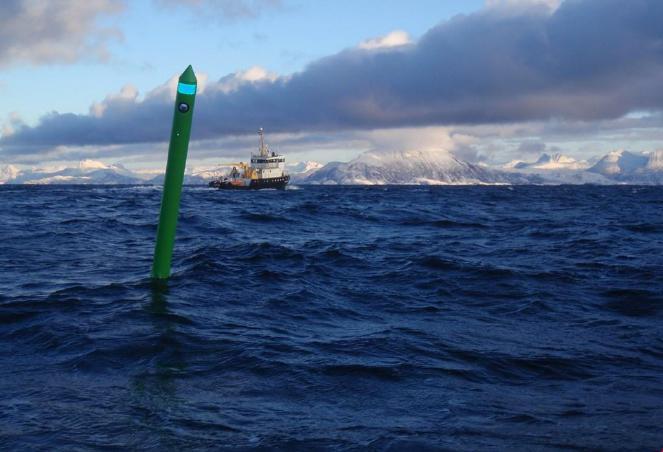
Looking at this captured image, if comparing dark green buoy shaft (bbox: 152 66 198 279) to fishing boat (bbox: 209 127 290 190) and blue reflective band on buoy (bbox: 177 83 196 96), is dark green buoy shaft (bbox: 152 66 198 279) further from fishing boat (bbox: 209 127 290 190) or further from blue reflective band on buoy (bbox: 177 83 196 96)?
fishing boat (bbox: 209 127 290 190)

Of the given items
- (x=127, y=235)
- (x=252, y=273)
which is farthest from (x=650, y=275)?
(x=127, y=235)

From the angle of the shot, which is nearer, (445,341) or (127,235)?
(445,341)

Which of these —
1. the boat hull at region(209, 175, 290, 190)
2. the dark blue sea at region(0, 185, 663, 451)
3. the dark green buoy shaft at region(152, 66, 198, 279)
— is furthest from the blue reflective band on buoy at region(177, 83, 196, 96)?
the boat hull at region(209, 175, 290, 190)

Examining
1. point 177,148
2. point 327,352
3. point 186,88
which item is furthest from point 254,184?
point 327,352

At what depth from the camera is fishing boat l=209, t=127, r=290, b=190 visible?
141000 mm

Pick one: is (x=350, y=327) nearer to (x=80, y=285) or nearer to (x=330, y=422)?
(x=330, y=422)

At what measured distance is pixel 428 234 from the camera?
3147 cm

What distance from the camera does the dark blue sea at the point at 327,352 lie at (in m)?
6.70

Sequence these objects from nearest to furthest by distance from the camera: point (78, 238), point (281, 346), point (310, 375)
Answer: point (310, 375) < point (281, 346) < point (78, 238)

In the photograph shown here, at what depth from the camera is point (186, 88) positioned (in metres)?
12.0

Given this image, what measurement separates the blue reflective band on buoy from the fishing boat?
128663 millimetres

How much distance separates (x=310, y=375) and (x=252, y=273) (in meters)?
9.12

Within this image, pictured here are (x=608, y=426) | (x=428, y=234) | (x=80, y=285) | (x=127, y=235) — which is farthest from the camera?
(x=428, y=234)

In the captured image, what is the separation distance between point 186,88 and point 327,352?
581 centimetres
